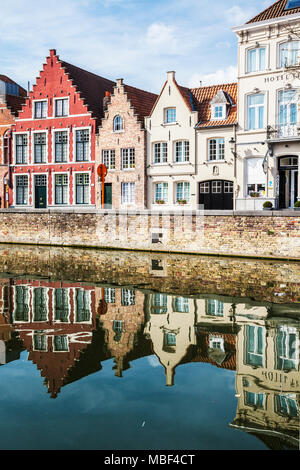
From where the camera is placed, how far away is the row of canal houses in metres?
24.6

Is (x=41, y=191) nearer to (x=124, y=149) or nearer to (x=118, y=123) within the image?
(x=124, y=149)

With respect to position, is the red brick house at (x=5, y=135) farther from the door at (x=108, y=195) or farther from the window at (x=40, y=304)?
the window at (x=40, y=304)

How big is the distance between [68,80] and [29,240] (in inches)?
460

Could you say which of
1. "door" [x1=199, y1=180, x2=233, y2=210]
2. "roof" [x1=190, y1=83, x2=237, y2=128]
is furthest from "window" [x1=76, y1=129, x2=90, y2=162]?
"door" [x1=199, y1=180, x2=233, y2=210]

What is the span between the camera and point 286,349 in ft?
24.6

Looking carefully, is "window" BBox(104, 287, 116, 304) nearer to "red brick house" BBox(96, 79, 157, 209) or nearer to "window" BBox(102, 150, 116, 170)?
"red brick house" BBox(96, 79, 157, 209)

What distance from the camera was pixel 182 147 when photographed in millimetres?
28375

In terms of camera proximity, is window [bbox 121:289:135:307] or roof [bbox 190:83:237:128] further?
roof [bbox 190:83:237:128]

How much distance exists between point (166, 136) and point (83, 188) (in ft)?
22.4

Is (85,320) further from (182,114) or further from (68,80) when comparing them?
(68,80)

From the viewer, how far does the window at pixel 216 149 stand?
26938mm

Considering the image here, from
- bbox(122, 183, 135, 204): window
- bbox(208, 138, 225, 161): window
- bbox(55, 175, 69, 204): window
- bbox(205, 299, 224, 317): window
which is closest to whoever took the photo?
bbox(205, 299, 224, 317): window

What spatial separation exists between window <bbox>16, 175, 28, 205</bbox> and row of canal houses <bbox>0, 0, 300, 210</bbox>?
71 millimetres
